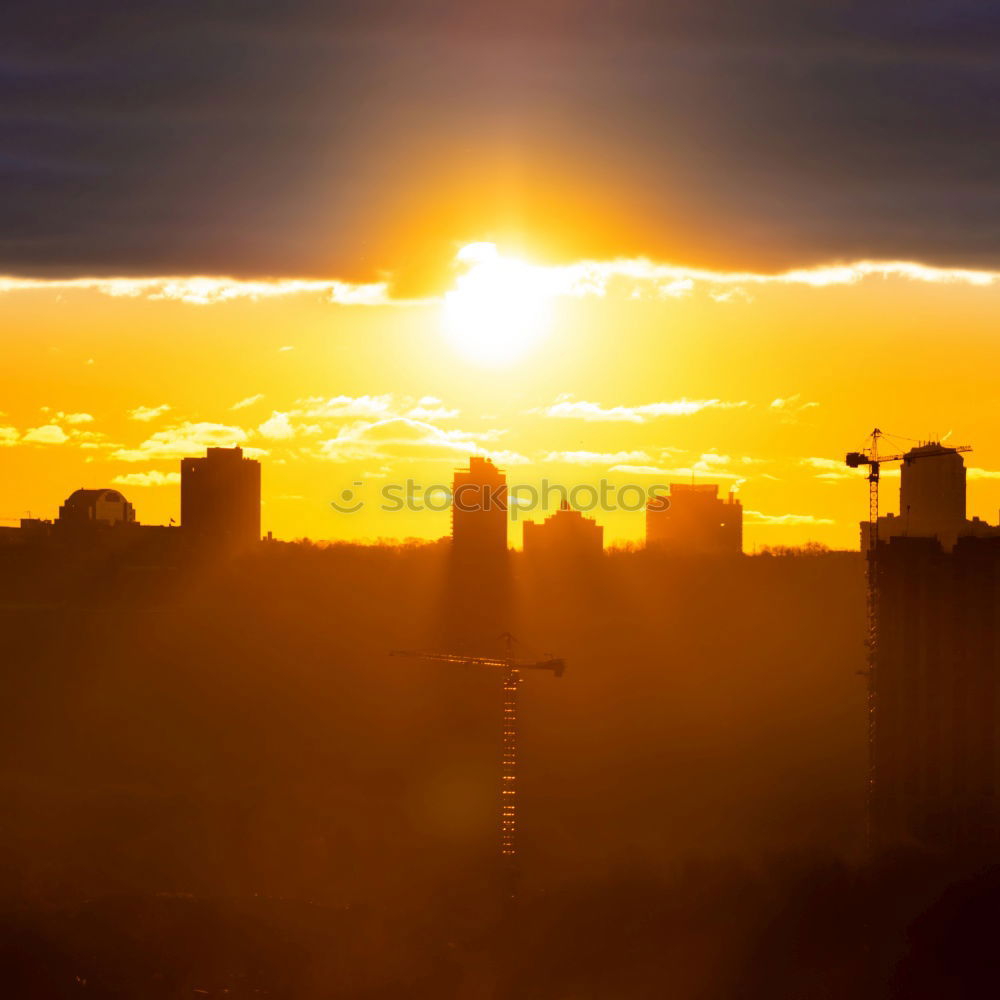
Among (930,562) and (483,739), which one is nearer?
(930,562)

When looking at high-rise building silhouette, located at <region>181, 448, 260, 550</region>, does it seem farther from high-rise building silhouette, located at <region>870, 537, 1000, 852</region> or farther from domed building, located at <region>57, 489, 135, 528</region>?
high-rise building silhouette, located at <region>870, 537, 1000, 852</region>

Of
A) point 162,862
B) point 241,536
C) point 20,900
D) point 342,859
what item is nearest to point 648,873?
point 342,859

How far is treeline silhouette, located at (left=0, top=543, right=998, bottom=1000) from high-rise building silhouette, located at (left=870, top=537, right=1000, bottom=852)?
3764mm

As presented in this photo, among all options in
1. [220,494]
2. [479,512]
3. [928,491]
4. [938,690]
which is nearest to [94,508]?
[220,494]

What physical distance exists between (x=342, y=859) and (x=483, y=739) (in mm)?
30202

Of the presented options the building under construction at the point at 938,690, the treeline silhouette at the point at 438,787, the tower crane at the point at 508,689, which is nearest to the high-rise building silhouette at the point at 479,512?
the treeline silhouette at the point at 438,787

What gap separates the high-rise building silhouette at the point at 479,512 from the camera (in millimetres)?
166000

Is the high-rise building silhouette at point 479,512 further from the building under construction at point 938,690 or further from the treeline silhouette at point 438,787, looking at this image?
the building under construction at point 938,690

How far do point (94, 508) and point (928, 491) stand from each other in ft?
278

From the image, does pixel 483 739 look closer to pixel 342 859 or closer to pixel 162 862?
pixel 342 859

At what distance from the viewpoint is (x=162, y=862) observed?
409 feet

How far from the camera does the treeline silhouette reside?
98.3 metres

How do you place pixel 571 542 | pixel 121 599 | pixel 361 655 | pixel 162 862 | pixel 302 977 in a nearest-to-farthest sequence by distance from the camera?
pixel 302 977 < pixel 162 862 < pixel 121 599 < pixel 361 655 < pixel 571 542

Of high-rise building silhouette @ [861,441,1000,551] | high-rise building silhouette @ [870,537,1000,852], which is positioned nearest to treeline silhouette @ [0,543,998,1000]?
high-rise building silhouette @ [870,537,1000,852]
